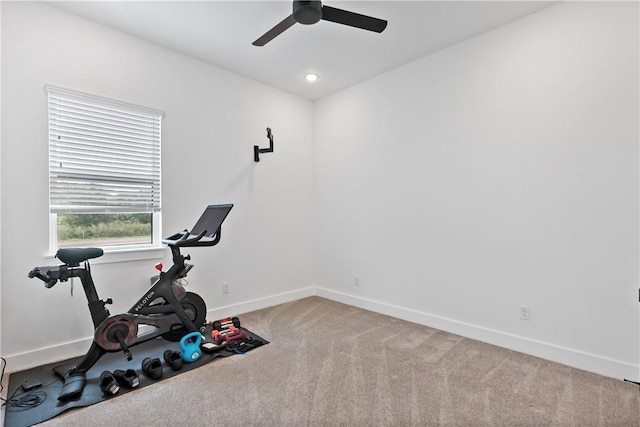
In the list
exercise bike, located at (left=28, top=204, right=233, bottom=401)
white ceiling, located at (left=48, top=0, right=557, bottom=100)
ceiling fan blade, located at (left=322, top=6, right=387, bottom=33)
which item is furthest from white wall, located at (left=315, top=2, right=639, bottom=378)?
exercise bike, located at (left=28, top=204, right=233, bottom=401)

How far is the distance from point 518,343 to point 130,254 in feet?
11.6

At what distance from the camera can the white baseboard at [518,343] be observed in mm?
2424

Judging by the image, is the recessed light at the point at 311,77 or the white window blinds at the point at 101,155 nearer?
the white window blinds at the point at 101,155

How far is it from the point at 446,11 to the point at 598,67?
1219 mm

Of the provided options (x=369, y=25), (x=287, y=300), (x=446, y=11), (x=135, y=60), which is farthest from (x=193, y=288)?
(x=446, y=11)

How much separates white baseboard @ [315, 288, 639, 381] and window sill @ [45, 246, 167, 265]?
93.4 inches

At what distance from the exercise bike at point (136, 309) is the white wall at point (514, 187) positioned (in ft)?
6.65

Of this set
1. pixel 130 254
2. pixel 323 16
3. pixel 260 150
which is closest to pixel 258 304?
pixel 130 254

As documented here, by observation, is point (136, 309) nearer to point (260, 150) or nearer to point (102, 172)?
point (102, 172)

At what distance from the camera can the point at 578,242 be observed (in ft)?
8.51

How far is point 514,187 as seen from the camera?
2910 mm

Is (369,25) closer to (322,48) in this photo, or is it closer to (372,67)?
(322,48)

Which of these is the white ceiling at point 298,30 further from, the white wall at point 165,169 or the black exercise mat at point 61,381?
the black exercise mat at point 61,381

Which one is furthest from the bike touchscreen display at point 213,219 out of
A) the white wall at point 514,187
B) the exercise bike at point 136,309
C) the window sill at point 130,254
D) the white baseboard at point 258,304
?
the white wall at point 514,187
